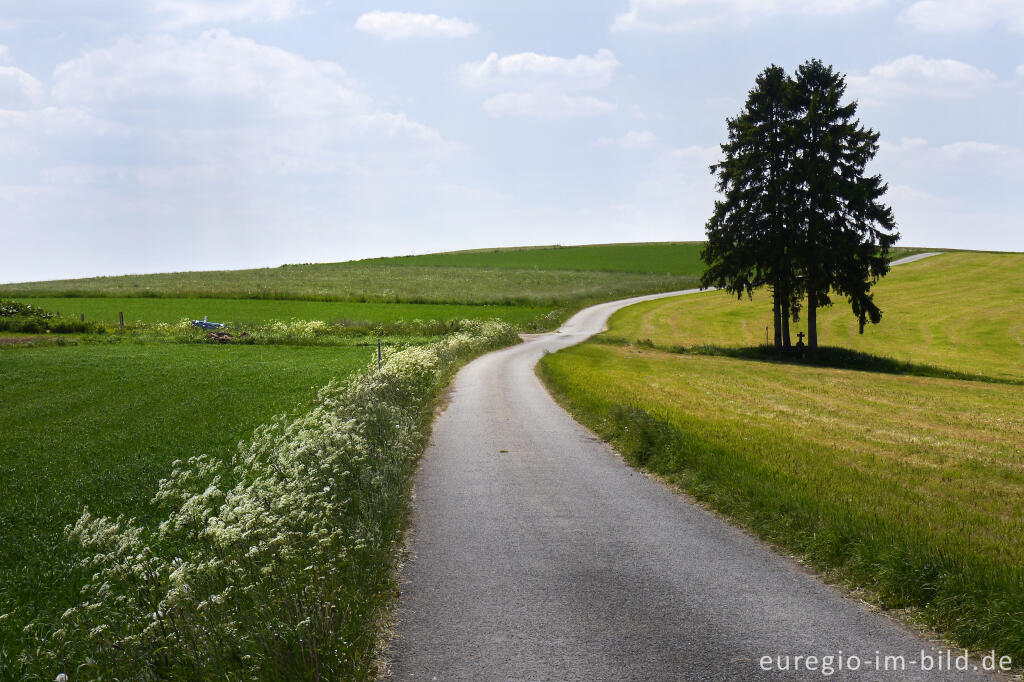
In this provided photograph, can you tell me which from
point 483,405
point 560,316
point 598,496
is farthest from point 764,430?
point 560,316

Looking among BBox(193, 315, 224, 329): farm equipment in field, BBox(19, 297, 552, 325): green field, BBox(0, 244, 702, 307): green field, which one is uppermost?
BBox(0, 244, 702, 307): green field

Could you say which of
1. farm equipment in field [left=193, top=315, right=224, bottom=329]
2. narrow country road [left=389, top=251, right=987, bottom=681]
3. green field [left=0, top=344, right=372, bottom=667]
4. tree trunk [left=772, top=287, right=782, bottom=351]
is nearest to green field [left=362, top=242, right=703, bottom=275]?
tree trunk [left=772, top=287, right=782, bottom=351]

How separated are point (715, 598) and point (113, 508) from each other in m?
9.71

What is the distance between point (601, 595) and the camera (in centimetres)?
781

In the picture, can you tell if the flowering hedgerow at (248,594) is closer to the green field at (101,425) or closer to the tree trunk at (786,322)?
the green field at (101,425)

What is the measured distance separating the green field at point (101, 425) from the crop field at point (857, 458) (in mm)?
9071

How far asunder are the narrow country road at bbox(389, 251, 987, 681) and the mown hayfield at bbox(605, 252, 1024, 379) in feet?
109

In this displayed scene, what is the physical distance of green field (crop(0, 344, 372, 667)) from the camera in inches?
393

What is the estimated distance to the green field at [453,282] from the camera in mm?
76625

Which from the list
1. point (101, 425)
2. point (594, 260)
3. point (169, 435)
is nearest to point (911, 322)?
point (169, 435)

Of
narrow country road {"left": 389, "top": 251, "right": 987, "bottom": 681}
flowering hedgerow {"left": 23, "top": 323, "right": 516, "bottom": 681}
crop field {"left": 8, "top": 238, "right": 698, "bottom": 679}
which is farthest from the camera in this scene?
crop field {"left": 8, "top": 238, "right": 698, "bottom": 679}

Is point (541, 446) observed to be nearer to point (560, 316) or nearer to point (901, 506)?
point (901, 506)

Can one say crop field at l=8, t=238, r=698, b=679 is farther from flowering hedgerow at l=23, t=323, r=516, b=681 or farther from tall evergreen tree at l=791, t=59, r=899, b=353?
tall evergreen tree at l=791, t=59, r=899, b=353

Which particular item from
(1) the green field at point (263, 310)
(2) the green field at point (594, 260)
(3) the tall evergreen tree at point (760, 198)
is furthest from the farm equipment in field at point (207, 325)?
Answer: (2) the green field at point (594, 260)
